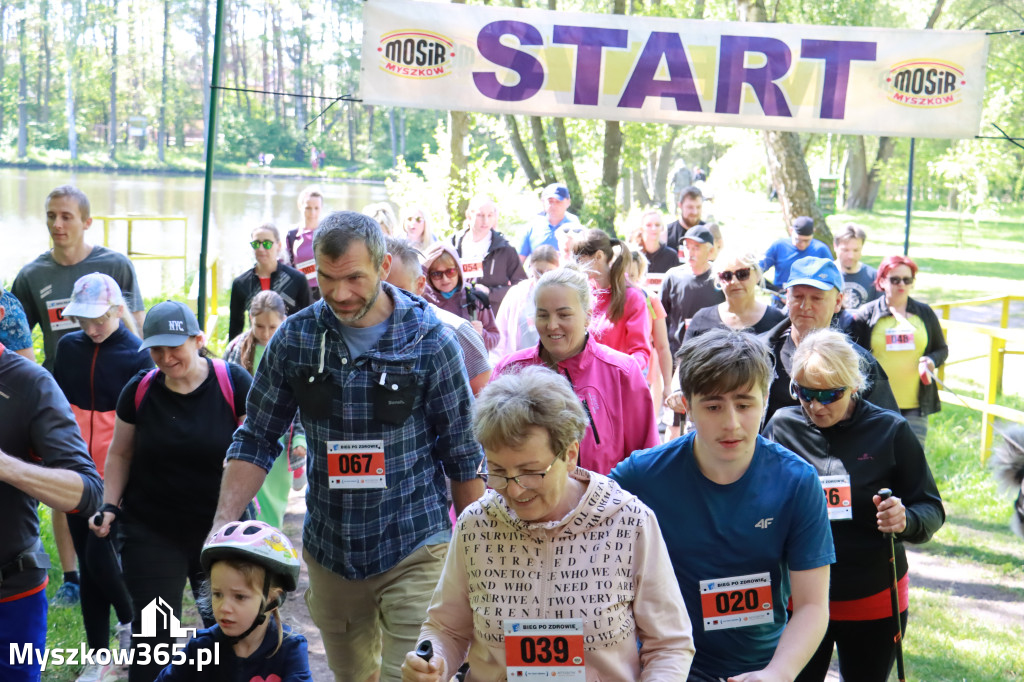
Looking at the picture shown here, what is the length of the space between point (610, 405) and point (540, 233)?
258 inches

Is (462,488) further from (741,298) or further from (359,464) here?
(741,298)

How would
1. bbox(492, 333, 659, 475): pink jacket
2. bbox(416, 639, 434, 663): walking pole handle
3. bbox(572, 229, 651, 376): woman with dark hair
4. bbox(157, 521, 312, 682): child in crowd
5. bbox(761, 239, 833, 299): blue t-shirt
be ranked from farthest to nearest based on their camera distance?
bbox(761, 239, 833, 299): blue t-shirt → bbox(572, 229, 651, 376): woman with dark hair → bbox(492, 333, 659, 475): pink jacket → bbox(157, 521, 312, 682): child in crowd → bbox(416, 639, 434, 663): walking pole handle

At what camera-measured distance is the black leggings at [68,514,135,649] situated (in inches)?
183

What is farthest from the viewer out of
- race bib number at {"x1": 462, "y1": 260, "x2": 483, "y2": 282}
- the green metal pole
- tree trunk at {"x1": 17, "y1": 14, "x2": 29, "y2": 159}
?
tree trunk at {"x1": 17, "y1": 14, "x2": 29, "y2": 159}

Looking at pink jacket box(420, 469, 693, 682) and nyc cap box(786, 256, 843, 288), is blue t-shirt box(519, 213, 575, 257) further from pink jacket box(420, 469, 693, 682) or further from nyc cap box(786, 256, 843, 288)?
pink jacket box(420, 469, 693, 682)

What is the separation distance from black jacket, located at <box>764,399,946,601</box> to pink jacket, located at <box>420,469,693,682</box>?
1.33m

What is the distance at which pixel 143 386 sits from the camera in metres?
4.27

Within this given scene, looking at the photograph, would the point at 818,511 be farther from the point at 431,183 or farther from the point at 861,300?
the point at 431,183

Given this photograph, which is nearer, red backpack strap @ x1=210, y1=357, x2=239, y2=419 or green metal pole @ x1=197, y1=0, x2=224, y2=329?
red backpack strap @ x1=210, y1=357, x2=239, y2=419

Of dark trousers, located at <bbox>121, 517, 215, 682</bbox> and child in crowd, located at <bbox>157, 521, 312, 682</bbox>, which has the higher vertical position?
child in crowd, located at <bbox>157, 521, 312, 682</bbox>

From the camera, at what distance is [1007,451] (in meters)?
3.45

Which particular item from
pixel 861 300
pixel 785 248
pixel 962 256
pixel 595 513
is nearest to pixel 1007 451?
pixel 595 513

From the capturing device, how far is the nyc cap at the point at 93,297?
5020 millimetres

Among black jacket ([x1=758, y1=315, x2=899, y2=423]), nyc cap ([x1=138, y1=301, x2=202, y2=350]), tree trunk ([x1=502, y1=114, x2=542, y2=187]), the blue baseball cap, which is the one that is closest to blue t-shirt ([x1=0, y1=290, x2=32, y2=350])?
nyc cap ([x1=138, y1=301, x2=202, y2=350])
